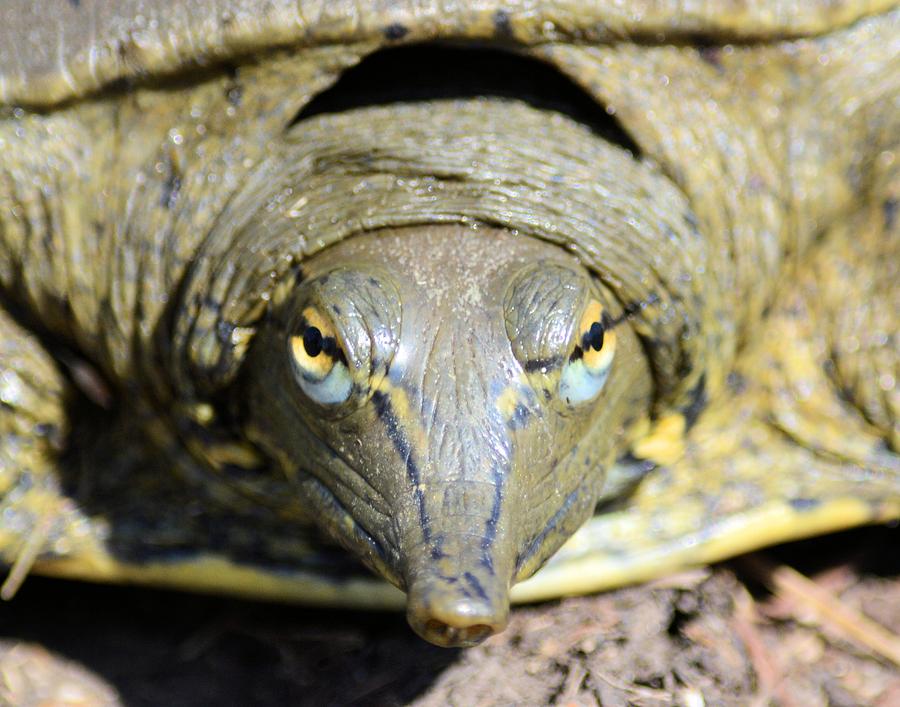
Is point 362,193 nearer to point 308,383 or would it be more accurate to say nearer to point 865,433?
point 308,383

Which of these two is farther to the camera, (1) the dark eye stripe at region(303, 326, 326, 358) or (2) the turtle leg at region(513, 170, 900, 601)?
(2) the turtle leg at region(513, 170, 900, 601)

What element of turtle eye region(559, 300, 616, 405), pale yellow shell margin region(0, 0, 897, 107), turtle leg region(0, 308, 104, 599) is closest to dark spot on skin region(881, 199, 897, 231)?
pale yellow shell margin region(0, 0, 897, 107)

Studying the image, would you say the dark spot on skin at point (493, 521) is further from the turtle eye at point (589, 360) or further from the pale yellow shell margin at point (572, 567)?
the pale yellow shell margin at point (572, 567)

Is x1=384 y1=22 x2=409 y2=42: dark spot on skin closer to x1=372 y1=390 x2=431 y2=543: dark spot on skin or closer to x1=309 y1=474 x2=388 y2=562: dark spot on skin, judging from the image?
x1=372 y1=390 x2=431 y2=543: dark spot on skin

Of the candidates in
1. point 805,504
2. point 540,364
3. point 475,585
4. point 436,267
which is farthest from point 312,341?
point 805,504

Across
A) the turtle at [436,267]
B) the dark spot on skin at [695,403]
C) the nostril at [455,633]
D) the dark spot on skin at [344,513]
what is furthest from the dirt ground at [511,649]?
the nostril at [455,633]
